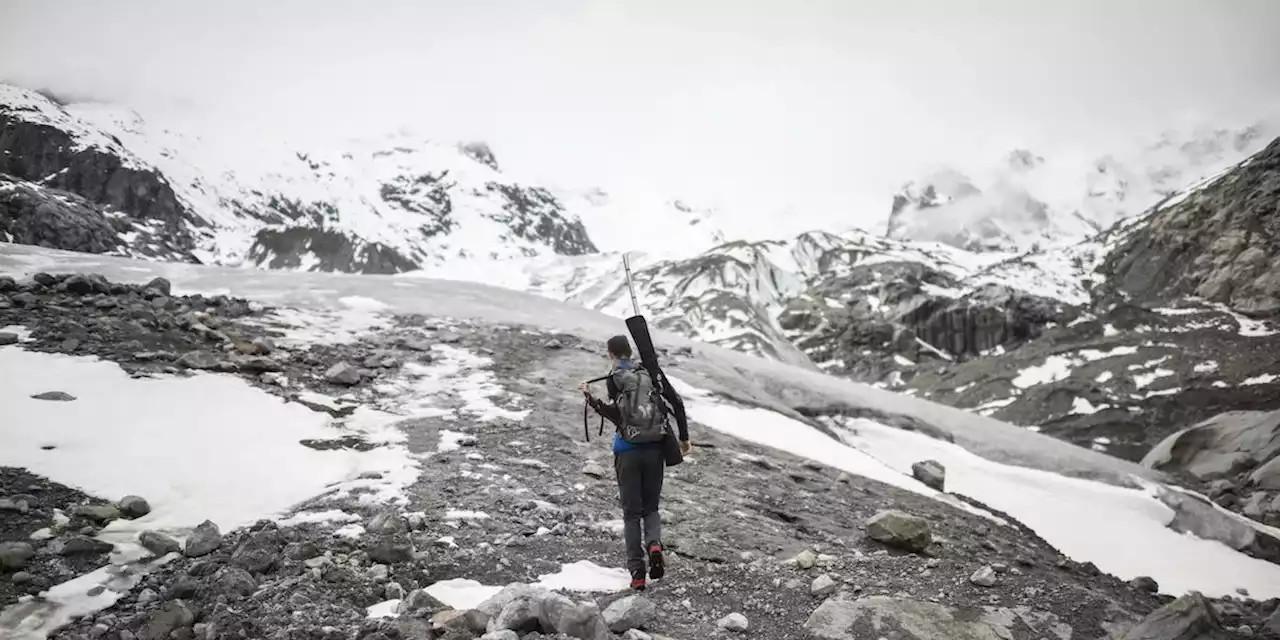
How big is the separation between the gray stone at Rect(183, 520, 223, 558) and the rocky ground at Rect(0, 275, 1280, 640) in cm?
2

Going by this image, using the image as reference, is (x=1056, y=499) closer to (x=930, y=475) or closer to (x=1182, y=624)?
(x=930, y=475)

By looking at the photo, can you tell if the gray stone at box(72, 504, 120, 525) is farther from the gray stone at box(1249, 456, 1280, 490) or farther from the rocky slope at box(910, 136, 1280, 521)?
the rocky slope at box(910, 136, 1280, 521)

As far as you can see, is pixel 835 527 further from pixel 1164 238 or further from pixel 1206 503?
pixel 1164 238

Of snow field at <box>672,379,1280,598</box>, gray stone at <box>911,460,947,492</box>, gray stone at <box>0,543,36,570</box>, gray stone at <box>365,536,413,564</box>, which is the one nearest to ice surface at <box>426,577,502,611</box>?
gray stone at <box>365,536,413,564</box>

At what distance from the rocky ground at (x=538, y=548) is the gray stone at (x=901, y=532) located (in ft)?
0.10

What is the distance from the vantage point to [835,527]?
1055 cm

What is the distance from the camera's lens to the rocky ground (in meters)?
6.00

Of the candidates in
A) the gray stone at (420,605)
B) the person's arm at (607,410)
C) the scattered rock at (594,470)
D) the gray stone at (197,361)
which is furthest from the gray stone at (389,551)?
the gray stone at (197,361)

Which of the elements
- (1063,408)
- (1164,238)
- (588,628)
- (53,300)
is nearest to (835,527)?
(588,628)

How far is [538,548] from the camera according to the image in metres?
8.09

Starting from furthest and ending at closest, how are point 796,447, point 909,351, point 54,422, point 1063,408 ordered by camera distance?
point 909,351
point 1063,408
point 796,447
point 54,422

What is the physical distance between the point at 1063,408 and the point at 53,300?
13608cm

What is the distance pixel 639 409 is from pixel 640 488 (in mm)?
851

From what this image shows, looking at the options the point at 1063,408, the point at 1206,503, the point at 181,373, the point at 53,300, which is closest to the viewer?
the point at 181,373
